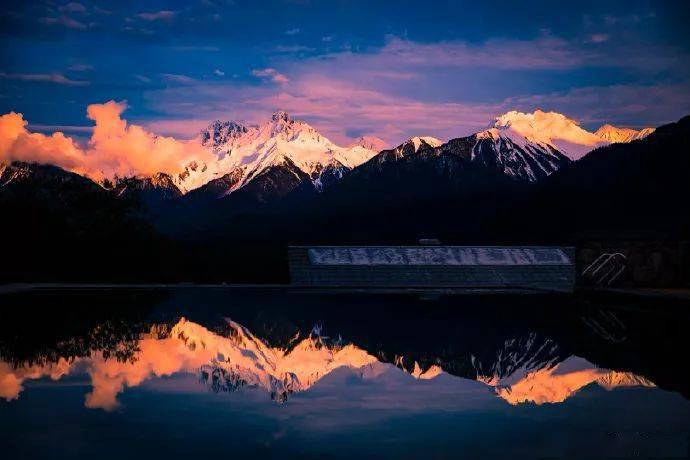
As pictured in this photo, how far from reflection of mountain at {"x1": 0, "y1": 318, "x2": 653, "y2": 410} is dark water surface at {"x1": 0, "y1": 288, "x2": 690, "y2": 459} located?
0.24ft

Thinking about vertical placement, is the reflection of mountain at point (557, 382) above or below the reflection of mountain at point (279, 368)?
below

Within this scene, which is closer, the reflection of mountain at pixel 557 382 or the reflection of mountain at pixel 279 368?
the reflection of mountain at pixel 557 382

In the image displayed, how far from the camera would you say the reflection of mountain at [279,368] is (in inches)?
786

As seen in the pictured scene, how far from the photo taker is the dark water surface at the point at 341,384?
47.1 feet

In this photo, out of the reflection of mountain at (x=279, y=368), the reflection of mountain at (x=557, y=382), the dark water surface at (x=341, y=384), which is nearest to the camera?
the dark water surface at (x=341, y=384)

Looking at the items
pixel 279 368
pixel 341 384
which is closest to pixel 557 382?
pixel 341 384

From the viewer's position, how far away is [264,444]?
14133 millimetres

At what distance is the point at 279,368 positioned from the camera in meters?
23.4

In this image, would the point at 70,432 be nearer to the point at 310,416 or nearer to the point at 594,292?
the point at 310,416

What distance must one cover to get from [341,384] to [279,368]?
297 cm

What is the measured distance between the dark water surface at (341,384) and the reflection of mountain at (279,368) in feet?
0.24

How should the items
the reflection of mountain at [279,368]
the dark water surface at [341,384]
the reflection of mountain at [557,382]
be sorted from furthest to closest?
the reflection of mountain at [279,368]
the reflection of mountain at [557,382]
the dark water surface at [341,384]

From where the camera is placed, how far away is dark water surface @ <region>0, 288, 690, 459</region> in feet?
47.1

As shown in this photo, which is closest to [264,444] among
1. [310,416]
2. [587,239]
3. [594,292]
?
[310,416]
